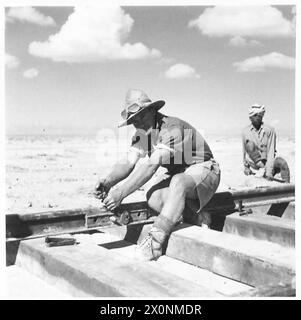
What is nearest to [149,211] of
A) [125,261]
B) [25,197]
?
[125,261]

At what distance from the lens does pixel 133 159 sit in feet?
15.6

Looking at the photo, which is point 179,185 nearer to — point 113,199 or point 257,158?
point 113,199

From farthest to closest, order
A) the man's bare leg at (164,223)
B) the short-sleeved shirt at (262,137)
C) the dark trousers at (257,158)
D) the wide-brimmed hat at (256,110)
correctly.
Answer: the wide-brimmed hat at (256,110) < the short-sleeved shirt at (262,137) < the dark trousers at (257,158) < the man's bare leg at (164,223)

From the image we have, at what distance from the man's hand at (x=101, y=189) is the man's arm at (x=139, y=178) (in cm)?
32

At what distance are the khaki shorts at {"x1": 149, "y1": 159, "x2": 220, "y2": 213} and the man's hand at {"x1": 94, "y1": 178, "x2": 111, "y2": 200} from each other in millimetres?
558

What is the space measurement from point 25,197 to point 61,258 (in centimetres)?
525

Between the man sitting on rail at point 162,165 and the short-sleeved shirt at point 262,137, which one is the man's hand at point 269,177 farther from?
the man sitting on rail at point 162,165

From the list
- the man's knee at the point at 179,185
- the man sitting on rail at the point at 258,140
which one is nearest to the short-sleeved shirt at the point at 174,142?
Result: the man's knee at the point at 179,185

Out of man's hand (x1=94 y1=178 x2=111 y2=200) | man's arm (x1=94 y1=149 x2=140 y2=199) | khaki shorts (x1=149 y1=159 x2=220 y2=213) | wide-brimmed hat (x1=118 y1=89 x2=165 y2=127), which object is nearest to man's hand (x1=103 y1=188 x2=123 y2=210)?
man's hand (x1=94 y1=178 x2=111 y2=200)

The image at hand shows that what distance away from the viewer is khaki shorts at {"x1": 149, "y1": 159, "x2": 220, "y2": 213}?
4.52 meters

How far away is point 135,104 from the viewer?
4414 mm

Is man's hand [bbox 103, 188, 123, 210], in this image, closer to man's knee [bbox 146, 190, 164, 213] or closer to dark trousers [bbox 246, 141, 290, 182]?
man's knee [bbox 146, 190, 164, 213]

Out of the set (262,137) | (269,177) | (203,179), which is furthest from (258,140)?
(203,179)

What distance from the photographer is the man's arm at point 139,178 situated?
4.05m
